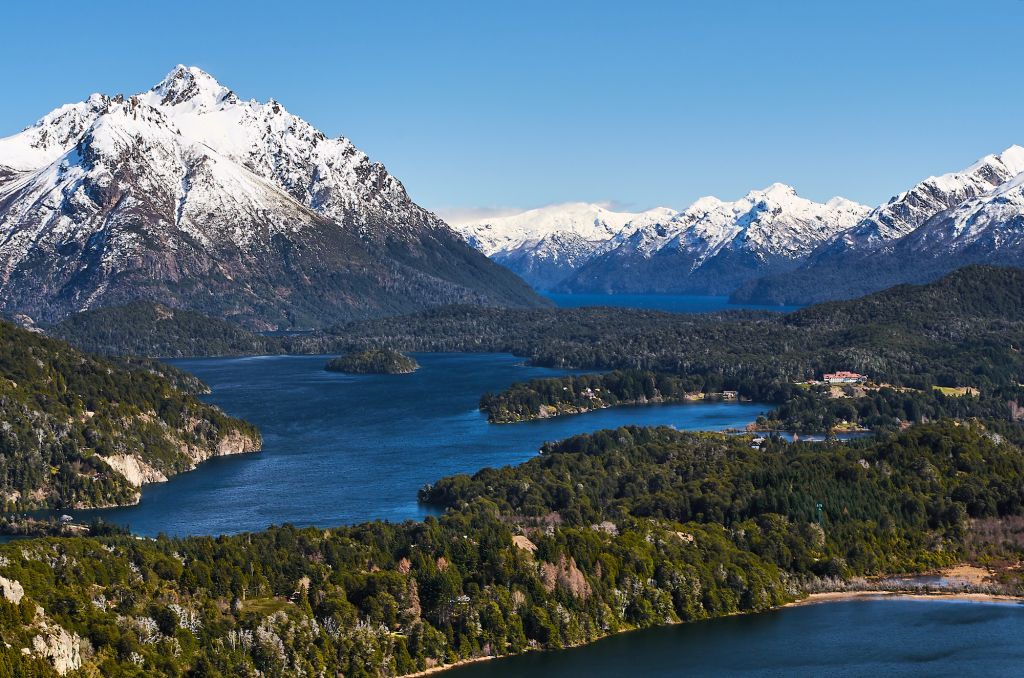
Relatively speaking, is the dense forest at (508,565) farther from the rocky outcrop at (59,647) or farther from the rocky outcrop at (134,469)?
the rocky outcrop at (134,469)

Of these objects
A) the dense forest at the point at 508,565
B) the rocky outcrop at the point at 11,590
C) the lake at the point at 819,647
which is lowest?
the lake at the point at 819,647

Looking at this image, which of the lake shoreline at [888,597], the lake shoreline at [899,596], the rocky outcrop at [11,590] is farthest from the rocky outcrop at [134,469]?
the lake shoreline at [899,596]

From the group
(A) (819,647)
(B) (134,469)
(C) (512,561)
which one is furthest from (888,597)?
(B) (134,469)

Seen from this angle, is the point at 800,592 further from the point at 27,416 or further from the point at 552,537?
the point at 27,416

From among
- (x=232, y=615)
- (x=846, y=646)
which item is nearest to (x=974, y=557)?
(x=846, y=646)

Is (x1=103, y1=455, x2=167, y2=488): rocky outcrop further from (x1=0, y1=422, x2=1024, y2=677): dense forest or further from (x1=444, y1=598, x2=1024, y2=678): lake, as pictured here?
(x1=444, y1=598, x2=1024, y2=678): lake
